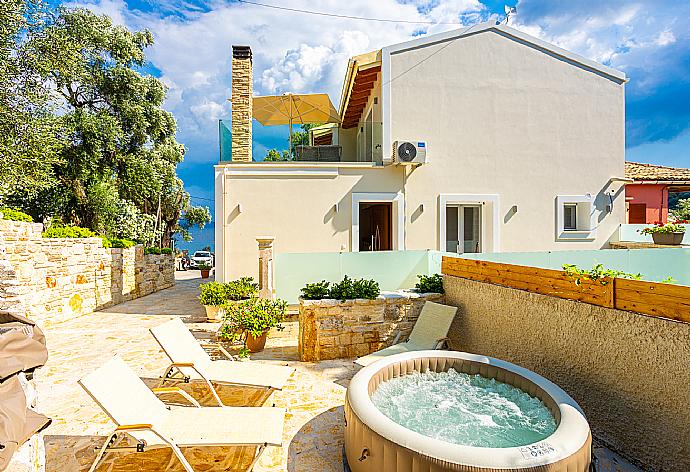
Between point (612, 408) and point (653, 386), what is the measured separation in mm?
592

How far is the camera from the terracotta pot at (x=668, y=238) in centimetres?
1095

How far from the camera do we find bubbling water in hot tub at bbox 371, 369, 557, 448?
3.69m

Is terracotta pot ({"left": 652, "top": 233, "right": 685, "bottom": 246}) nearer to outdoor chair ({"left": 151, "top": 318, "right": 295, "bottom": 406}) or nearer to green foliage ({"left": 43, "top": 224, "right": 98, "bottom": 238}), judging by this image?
outdoor chair ({"left": 151, "top": 318, "right": 295, "bottom": 406})

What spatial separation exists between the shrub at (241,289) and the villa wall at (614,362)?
617 cm

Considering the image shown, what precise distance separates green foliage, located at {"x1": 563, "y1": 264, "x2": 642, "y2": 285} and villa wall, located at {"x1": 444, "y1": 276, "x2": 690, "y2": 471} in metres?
0.31

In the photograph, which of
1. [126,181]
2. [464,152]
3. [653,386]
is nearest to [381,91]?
[464,152]

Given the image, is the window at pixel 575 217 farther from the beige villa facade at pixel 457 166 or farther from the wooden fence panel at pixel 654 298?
the wooden fence panel at pixel 654 298

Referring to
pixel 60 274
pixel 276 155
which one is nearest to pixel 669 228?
pixel 276 155

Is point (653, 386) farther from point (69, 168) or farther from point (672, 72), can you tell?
point (672, 72)

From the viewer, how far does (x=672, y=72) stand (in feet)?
213

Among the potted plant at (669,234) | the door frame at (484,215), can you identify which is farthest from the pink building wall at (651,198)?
the door frame at (484,215)

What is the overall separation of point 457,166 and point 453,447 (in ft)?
32.4

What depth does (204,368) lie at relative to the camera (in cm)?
529

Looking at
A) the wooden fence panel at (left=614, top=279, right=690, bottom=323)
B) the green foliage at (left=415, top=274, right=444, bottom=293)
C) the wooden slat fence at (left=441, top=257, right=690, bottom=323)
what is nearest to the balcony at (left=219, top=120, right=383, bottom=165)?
the green foliage at (left=415, top=274, right=444, bottom=293)
